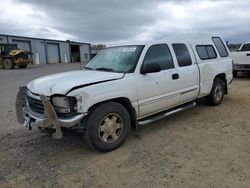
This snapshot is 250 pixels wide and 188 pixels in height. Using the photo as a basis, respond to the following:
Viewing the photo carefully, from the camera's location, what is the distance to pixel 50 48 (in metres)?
48.7

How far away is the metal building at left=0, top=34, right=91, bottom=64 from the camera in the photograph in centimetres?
4156

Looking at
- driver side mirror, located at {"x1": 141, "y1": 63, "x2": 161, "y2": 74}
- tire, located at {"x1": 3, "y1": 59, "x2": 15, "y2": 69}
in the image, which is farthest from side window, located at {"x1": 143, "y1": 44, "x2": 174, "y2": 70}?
tire, located at {"x1": 3, "y1": 59, "x2": 15, "y2": 69}

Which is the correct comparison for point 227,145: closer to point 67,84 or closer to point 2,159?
point 67,84

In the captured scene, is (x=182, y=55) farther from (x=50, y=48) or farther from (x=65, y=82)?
(x=50, y=48)

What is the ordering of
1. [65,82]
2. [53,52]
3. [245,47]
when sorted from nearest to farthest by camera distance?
1. [65,82]
2. [245,47]
3. [53,52]

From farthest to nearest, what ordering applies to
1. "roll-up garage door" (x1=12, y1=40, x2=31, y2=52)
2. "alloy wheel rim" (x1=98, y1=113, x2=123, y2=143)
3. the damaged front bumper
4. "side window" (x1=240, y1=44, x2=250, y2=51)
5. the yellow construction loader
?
"roll-up garage door" (x1=12, y1=40, x2=31, y2=52) < the yellow construction loader < "side window" (x1=240, y1=44, x2=250, y2=51) < "alloy wheel rim" (x1=98, y1=113, x2=123, y2=143) < the damaged front bumper

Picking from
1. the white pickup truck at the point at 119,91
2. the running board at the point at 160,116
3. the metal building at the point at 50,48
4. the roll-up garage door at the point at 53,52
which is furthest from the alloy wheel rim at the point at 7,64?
the running board at the point at 160,116

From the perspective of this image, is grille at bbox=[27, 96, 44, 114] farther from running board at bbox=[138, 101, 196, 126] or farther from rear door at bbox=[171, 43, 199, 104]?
rear door at bbox=[171, 43, 199, 104]

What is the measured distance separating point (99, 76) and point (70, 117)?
2.91 feet

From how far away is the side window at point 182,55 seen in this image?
5.56m

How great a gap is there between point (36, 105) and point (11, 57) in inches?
1068

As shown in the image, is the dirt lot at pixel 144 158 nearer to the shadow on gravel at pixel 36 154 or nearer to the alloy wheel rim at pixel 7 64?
the shadow on gravel at pixel 36 154

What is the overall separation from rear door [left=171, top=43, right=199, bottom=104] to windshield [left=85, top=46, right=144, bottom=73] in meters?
1.04

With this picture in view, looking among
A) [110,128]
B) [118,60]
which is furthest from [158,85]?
[110,128]
